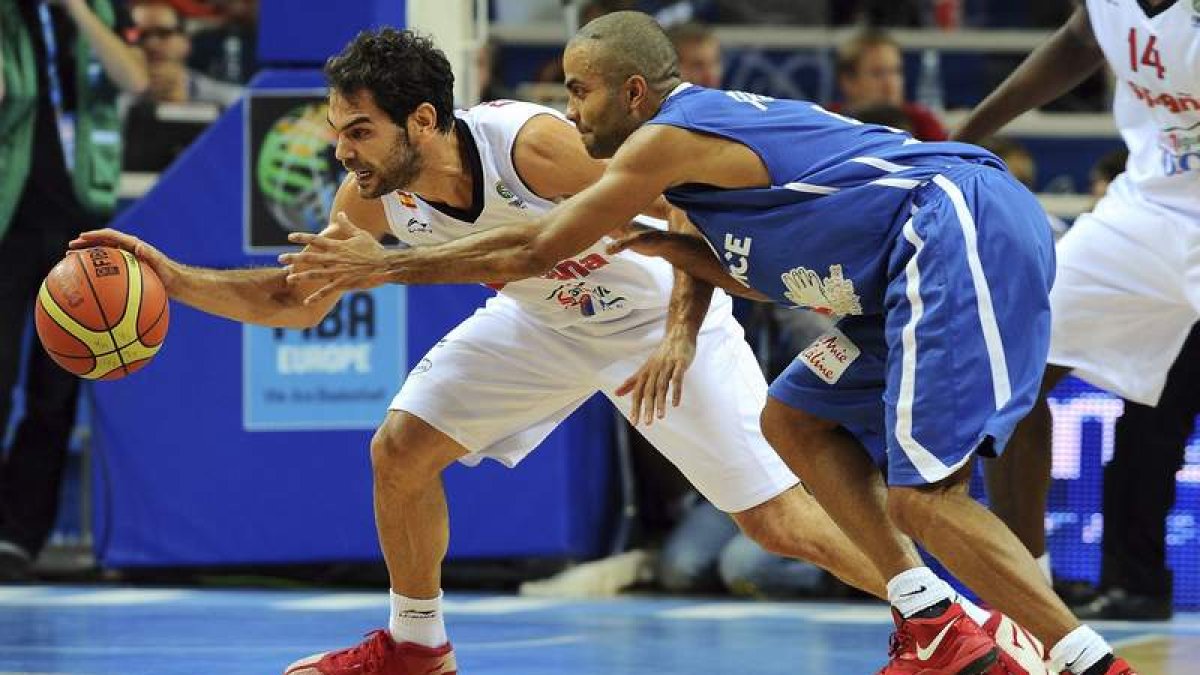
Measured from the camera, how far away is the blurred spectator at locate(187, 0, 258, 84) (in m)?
12.5

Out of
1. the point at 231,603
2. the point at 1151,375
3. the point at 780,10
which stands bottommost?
the point at 231,603

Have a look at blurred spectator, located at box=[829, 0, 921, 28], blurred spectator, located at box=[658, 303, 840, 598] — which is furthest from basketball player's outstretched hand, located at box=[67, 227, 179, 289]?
blurred spectator, located at box=[829, 0, 921, 28]

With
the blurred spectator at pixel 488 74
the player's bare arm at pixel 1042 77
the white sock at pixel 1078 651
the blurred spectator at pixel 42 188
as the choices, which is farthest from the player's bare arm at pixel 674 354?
the blurred spectator at pixel 42 188

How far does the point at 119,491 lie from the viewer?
30.8ft

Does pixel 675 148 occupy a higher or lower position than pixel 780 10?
lower

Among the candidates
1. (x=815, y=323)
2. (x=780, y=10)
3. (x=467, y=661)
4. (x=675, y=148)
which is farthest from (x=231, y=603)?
(x=780, y=10)

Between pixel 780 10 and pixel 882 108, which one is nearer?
pixel 882 108

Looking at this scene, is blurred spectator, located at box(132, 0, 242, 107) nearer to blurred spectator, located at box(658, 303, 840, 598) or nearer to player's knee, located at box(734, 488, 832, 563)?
blurred spectator, located at box(658, 303, 840, 598)

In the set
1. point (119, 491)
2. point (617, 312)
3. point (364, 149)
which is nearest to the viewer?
point (364, 149)

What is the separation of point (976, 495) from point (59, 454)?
4.02 metres

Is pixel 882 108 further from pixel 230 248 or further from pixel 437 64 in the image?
pixel 437 64

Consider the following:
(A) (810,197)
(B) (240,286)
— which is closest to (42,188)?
(B) (240,286)

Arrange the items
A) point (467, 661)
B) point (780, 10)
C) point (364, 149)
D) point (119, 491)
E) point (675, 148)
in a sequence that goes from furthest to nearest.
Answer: point (780, 10)
point (119, 491)
point (467, 661)
point (364, 149)
point (675, 148)

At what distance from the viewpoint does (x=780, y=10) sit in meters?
14.0
